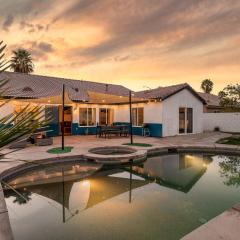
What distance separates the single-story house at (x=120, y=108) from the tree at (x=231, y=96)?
2431 mm

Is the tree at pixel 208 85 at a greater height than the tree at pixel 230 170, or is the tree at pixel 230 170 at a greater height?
the tree at pixel 208 85

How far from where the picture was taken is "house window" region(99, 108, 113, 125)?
19578mm

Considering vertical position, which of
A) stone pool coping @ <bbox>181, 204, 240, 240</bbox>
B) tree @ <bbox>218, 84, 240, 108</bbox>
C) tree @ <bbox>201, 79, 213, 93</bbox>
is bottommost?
stone pool coping @ <bbox>181, 204, 240, 240</bbox>

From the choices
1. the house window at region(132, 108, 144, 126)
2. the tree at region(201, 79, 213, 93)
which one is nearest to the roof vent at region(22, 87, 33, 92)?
the house window at region(132, 108, 144, 126)

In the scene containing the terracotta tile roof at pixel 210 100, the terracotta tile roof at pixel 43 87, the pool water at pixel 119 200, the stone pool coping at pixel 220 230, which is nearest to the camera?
the stone pool coping at pixel 220 230

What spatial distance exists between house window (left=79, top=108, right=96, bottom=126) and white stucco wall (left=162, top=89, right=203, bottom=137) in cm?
599

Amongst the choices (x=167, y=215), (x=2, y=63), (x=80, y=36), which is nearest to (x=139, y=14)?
(x=80, y=36)

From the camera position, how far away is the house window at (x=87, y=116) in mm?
18375

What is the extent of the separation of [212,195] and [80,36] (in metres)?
10.0

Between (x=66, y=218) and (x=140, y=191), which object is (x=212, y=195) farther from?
(x=66, y=218)

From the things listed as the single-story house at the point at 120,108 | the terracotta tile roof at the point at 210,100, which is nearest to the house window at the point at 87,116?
the single-story house at the point at 120,108

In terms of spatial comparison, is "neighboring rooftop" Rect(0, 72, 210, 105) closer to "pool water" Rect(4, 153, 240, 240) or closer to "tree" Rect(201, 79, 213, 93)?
"pool water" Rect(4, 153, 240, 240)

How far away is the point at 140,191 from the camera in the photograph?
664cm

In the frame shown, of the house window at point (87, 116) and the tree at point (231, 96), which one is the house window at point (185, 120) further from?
the house window at point (87, 116)
